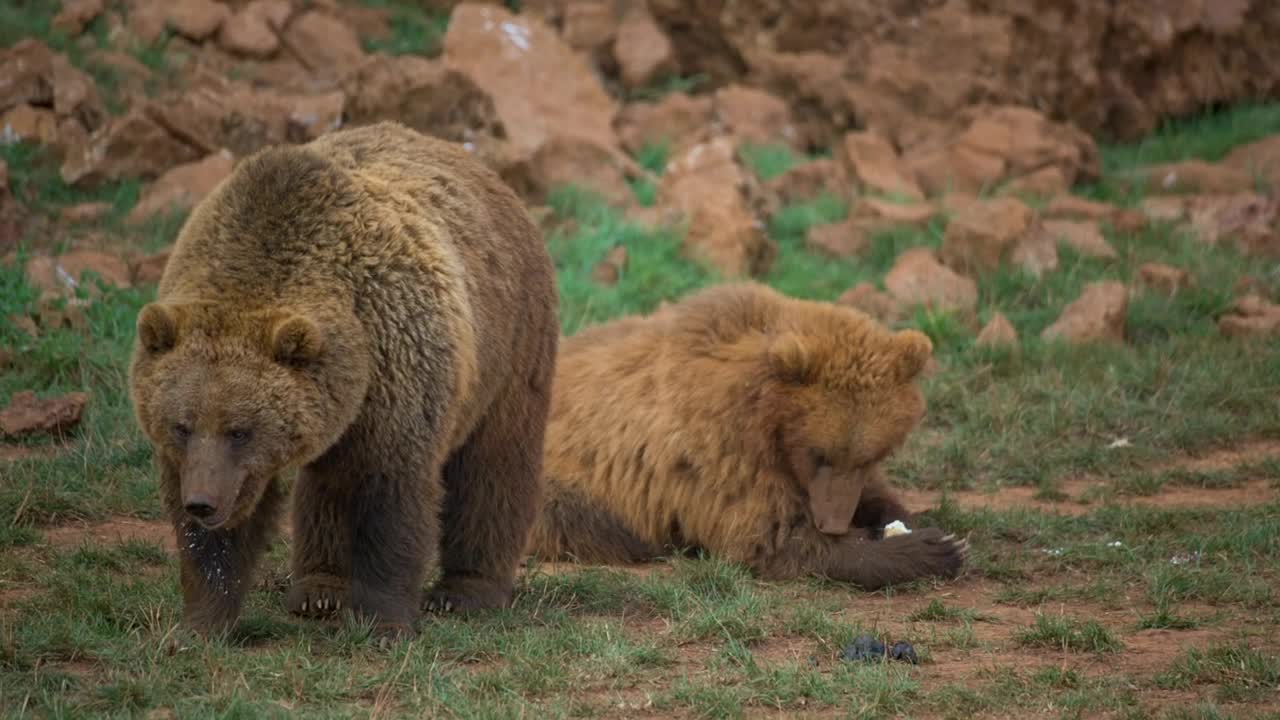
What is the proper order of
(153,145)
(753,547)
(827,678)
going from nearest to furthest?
(827,678), (753,547), (153,145)

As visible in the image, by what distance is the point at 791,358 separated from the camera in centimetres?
727

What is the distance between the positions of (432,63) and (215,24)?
75.0 inches

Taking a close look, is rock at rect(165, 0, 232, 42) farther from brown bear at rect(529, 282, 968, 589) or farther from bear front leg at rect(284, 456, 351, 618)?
bear front leg at rect(284, 456, 351, 618)

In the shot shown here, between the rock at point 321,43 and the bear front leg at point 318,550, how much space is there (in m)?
6.90

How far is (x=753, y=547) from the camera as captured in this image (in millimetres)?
7398

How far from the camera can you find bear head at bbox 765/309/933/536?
730 cm

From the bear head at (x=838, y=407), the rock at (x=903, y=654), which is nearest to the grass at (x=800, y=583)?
the rock at (x=903, y=654)

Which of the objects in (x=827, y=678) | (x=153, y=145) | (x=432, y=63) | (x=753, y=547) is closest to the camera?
(x=827, y=678)

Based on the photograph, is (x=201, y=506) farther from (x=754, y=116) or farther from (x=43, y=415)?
(x=754, y=116)

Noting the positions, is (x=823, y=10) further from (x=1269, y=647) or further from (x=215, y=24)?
(x=1269, y=647)

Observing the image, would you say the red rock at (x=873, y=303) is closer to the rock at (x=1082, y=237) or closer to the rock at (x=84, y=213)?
the rock at (x=1082, y=237)

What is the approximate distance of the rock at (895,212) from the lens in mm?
11797

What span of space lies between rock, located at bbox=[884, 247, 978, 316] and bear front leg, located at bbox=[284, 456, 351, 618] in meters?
5.25

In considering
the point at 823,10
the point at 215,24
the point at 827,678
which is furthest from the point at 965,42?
the point at 827,678
